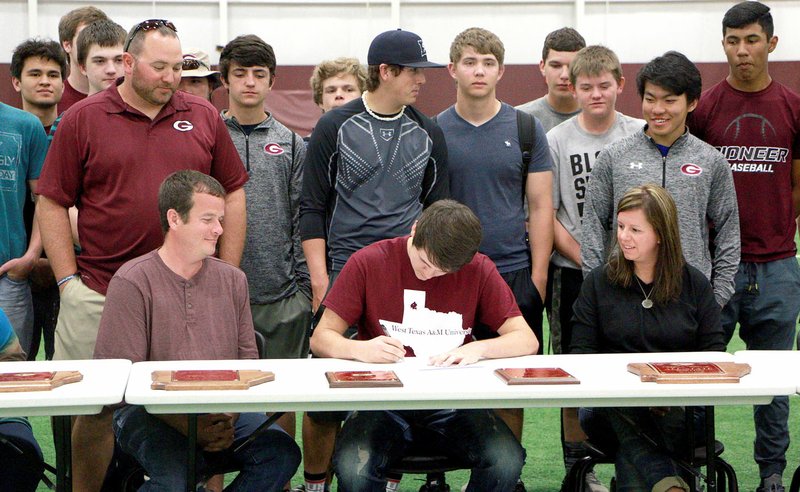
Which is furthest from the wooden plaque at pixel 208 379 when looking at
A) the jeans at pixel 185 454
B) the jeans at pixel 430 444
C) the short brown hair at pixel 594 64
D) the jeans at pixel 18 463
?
the short brown hair at pixel 594 64

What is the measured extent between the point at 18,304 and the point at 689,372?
284 cm

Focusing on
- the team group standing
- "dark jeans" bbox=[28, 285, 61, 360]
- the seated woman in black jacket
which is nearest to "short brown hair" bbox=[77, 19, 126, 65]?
the team group standing

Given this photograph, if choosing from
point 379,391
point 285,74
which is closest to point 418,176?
point 379,391

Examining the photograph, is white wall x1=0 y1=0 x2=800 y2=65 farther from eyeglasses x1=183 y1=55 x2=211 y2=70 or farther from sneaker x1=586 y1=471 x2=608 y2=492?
→ sneaker x1=586 y1=471 x2=608 y2=492

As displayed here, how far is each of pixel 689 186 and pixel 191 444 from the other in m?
2.24

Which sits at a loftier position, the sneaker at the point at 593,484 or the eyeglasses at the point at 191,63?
the eyeglasses at the point at 191,63

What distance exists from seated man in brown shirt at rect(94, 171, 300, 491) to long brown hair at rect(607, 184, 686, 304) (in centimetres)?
136

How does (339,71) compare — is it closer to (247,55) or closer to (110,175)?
(247,55)

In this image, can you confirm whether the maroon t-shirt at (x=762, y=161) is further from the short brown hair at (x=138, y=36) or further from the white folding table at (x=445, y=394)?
the short brown hair at (x=138, y=36)

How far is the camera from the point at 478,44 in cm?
434

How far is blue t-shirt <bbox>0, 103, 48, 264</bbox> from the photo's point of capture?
170 inches

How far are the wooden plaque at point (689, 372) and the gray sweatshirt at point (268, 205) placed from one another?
6.03 feet

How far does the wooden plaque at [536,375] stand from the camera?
3.01 m

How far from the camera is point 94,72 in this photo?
4.83 m
